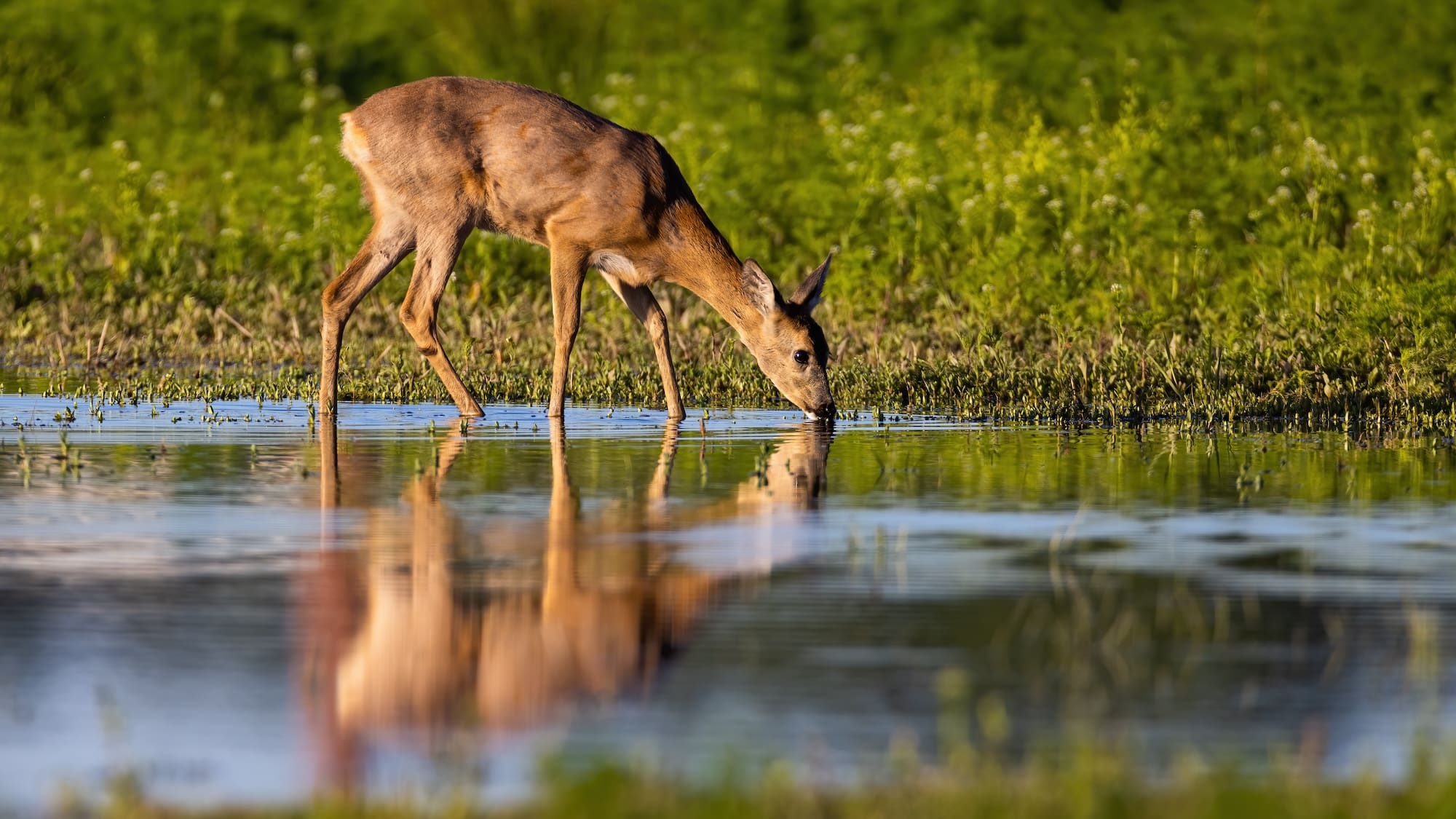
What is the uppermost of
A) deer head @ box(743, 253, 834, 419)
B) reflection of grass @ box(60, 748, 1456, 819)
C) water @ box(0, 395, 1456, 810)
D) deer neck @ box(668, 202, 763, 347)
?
deer neck @ box(668, 202, 763, 347)

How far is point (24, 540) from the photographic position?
8094 millimetres

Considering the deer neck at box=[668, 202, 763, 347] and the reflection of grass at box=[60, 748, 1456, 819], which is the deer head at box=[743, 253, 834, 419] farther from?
the reflection of grass at box=[60, 748, 1456, 819]

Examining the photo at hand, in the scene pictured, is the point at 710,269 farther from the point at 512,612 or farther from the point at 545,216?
the point at 512,612

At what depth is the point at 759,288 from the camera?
1435 centimetres

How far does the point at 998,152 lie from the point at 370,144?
22.7 ft

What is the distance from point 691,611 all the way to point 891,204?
480 inches

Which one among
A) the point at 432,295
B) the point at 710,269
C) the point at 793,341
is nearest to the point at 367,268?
the point at 432,295

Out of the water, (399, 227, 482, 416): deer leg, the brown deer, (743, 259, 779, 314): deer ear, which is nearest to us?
the water

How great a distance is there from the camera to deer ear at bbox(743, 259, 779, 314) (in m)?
14.3

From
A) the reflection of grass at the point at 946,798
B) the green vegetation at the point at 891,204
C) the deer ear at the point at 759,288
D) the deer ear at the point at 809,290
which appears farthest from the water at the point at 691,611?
the green vegetation at the point at 891,204

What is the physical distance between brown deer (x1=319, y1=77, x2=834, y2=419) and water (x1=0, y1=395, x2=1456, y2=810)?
3034 mm

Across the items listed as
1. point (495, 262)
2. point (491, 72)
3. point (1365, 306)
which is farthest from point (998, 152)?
point (491, 72)

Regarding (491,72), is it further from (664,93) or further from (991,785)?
(991,785)

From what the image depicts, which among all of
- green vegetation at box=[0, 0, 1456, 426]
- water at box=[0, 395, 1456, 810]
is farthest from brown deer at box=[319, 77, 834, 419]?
water at box=[0, 395, 1456, 810]
